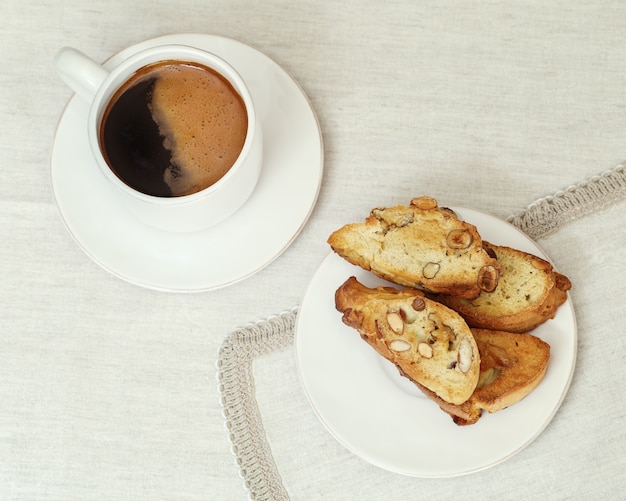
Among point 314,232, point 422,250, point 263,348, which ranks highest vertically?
point 422,250

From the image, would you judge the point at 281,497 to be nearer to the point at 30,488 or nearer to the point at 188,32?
the point at 30,488

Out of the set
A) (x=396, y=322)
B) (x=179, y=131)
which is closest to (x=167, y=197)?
(x=179, y=131)

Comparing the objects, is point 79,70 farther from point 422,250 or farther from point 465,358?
point 465,358

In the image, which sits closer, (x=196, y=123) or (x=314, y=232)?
(x=196, y=123)

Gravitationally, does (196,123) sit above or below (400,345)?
above

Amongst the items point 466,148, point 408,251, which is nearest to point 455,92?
point 466,148

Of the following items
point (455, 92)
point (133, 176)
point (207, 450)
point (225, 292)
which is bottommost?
point (207, 450)

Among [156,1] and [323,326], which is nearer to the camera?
[323,326]
